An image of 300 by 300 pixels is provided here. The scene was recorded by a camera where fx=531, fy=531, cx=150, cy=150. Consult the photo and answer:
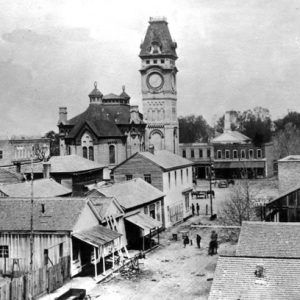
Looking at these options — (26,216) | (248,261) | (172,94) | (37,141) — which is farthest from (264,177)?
(248,261)

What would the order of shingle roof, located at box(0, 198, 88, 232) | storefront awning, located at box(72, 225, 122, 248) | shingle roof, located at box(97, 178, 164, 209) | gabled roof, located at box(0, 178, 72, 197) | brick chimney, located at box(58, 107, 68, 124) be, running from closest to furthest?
storefront awning, located at box(72, 225, 122, 248), shingle roof, located at box(0, 198, 88, 232), gabled roof, located at box(0, 178, 72, 197), shingle roof, located at box(97, 178, 164, 209), brick chimney, located at box(58, 107, 68, 124)

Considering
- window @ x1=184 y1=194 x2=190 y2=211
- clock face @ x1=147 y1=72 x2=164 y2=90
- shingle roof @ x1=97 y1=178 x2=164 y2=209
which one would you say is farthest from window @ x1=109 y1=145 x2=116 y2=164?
shingle roof @ x1=97 y1=178 x2=164 y2=209

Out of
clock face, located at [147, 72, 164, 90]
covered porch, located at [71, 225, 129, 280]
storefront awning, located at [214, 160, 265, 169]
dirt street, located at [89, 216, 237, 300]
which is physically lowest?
dirt street, located at [89, 216, 237, 300]

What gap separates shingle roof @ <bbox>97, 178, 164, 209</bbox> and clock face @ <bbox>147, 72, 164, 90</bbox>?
41.0 m

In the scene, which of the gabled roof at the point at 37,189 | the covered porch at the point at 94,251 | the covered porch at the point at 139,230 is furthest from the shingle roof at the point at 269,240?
the gabled roof at the point at 37,189

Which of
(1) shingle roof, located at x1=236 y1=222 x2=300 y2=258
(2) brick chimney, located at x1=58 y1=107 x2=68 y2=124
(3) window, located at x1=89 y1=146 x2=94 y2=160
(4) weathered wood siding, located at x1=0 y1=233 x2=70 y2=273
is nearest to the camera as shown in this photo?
(1) shingle roof, located at x1=236 y1=222 x2=300 y2=258

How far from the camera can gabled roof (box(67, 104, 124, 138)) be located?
7212 centimetres

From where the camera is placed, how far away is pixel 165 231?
51.2 m

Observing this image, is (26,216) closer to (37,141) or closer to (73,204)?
(73,204)

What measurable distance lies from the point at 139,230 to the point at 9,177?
1586cm

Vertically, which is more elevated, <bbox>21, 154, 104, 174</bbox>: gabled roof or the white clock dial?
the white clock dial

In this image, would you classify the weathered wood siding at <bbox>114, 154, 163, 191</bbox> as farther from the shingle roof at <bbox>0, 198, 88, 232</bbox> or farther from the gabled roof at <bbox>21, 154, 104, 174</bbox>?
the shingle roof at <bbox>0, 198, 88, 232</bbox>

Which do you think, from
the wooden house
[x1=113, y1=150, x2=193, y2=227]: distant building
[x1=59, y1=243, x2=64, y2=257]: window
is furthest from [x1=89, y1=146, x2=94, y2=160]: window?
[x1=59, y1=243, x2=64, y2=257]: window

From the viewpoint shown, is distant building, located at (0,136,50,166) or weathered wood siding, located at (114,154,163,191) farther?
distant building, located at (0,136,50,166)
